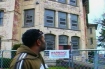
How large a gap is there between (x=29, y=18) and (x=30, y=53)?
89.2 ft

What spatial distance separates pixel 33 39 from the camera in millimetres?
3445

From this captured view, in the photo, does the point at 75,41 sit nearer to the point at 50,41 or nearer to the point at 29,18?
the point at 50,41

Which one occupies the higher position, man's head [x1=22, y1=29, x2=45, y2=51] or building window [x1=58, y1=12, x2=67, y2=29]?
building window [x1=58, y1=12, x2=67, y2=29]

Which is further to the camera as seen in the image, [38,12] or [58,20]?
[58,20]

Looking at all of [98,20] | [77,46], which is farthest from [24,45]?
[98,20]

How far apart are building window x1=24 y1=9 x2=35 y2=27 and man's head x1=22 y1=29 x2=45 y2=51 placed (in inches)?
1039

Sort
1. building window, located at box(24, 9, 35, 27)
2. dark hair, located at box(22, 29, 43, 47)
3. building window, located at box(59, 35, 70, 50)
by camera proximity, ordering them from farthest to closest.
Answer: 1. building window, located at box(59, 35, 70, 50)
2. building window, located at box(24, 9, 35, 27)
3. dark hair, located at box(22, 29, 43, 47)

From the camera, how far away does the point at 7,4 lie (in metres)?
29.9

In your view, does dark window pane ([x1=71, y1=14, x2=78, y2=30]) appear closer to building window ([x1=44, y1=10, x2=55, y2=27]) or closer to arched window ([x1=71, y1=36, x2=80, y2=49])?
arched window ([x1=71, y1=36, x2=80, y2=49])

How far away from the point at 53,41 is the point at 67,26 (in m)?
3.25

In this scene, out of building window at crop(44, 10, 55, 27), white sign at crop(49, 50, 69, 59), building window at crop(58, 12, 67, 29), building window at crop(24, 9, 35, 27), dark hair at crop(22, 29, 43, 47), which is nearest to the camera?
dark hair at crop(22, 29, 43, 47)

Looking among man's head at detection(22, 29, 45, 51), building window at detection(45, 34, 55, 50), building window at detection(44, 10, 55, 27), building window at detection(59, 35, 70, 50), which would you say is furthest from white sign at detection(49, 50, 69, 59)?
building window at detection(59, 35, 70, 50)

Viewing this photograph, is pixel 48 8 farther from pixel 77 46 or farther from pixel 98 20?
pixel 98 20

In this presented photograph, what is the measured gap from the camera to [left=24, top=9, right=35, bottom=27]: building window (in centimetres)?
3002
